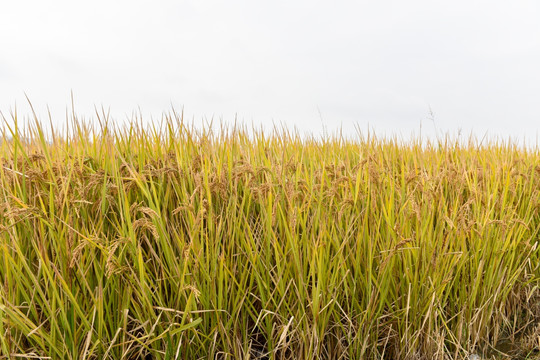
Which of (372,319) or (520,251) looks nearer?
(372,319)

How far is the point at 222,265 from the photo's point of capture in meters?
1.46

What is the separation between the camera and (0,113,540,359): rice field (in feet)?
4.71

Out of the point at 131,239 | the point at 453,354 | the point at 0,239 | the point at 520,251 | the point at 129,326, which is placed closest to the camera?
the point at 131,239

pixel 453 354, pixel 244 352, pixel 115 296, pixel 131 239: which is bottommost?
pixel 453 354

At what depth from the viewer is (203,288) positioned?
4.87 feet

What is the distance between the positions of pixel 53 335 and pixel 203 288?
527 mm

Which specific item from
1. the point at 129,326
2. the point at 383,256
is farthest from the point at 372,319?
the point at 129,326

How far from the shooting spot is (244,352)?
1.56 metres

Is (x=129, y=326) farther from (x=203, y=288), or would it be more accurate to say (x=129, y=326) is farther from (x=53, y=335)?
(x=203, y=288)

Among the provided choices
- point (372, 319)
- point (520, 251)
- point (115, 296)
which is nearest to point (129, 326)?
point (115, 296)

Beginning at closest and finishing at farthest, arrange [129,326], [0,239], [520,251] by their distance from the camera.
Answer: [0,239]
[129,326]
[520,251]

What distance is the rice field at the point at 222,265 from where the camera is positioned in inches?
56.5

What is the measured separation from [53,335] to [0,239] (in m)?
0.40

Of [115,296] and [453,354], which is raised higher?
[115,296]
